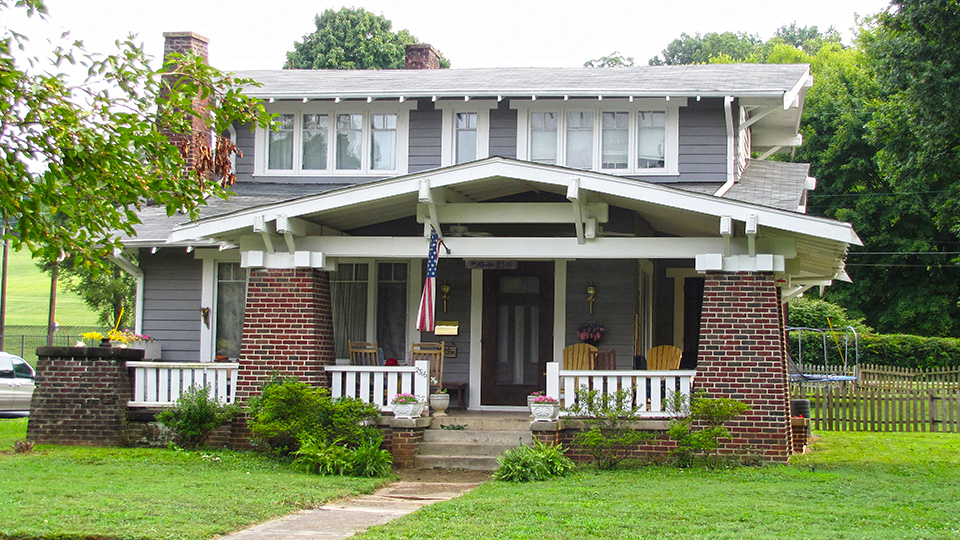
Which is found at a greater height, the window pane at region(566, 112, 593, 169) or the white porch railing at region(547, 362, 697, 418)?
the window pane at region(566, 112, 593, 169)

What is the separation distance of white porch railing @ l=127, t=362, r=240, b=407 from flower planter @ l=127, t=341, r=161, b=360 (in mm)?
1892

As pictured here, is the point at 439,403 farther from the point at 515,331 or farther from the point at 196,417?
the point at 196,417

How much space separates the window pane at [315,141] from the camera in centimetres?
1623

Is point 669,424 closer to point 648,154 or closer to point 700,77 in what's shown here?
point 648,154

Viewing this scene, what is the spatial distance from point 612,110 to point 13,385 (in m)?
13.8

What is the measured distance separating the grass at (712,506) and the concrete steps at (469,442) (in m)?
1.41

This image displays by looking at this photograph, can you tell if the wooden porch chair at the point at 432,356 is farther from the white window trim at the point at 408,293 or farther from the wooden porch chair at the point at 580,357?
the wooden porch chair at the point at 580,357

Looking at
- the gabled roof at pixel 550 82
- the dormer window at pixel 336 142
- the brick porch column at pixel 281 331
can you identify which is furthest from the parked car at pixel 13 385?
the brick porch column at pixel 281 331

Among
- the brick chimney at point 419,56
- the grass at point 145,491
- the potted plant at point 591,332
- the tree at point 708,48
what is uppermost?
the tree at point 708,48

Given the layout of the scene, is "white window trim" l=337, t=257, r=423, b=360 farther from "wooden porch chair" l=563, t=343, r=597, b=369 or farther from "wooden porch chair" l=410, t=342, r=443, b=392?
"wooden porch chair" l=563, t=343, r=597, b=369

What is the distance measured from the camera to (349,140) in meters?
16.2

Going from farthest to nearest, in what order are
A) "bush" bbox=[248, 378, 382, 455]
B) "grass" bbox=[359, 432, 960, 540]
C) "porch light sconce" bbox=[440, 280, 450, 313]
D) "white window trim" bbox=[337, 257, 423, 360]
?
1. "white window trim" bbox=[337, 257, 423, 360]
2. "porch light sconce" bbox=[440, 280, 450, 313]
3. "bush" bbox=[248, 378, 382, 455]
4. "grass" bbox=[359, 432, 960, 540]

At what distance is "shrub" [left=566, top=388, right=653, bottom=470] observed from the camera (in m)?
11.7

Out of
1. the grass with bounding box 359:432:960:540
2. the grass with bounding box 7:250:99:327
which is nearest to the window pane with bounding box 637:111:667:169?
the grass with bounding box 359:432:960:540
